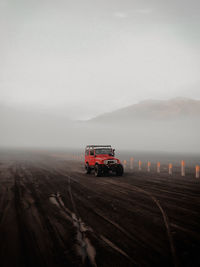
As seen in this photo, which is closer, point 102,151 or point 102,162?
point 102,162

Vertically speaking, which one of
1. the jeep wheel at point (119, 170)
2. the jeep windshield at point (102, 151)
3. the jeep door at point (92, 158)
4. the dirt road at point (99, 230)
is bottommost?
the dirt road at point (99, 230)

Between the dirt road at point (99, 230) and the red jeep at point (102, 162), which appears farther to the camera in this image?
the red jeep at point (102, 162)

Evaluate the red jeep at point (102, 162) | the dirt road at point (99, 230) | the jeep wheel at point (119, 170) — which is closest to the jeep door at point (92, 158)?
the red jeep at point (102, 162)

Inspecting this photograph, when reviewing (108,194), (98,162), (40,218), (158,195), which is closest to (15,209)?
(40,218)

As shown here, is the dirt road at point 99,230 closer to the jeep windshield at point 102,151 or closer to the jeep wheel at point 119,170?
the jeep wheel at point 119,170

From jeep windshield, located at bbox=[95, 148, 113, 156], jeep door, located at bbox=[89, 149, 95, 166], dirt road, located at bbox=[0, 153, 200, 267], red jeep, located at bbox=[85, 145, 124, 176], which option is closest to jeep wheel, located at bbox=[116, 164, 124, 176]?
red jeep, located at bbox=[85, 145, 124, 176]

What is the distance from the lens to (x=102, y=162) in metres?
14.0

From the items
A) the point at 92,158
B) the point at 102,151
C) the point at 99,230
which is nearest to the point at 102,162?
the point at 92,158

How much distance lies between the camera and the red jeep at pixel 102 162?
1406 centimetres

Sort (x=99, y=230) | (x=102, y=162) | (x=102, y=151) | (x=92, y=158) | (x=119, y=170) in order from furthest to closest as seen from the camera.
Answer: (x=102, y=151)
(x=92, y=158)
(x=119, y=170)
(x=102, y=162)
(x=99, y=230)

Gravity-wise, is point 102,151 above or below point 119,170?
above

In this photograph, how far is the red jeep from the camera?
46.1 ft

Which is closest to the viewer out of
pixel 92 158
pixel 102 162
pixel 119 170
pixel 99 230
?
pixel 99 230

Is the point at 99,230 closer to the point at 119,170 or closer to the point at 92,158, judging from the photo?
the point at 119,170
